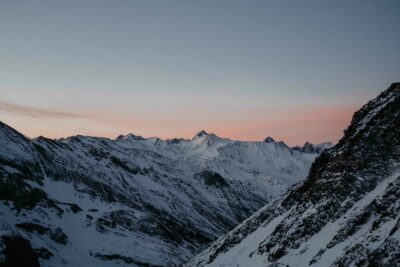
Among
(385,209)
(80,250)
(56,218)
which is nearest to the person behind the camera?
(385,209)

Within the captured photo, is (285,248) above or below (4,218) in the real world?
above

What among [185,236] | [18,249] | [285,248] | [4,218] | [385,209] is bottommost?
[185,236]

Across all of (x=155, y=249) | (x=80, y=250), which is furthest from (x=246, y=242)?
(x=155, y=249)

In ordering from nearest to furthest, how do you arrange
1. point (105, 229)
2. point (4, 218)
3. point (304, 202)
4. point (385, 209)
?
1. point (385, 209)
2. point (304, 202)
3. point (4, 218)
4. point (105, 229)

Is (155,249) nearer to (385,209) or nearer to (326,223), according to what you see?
(326,223)

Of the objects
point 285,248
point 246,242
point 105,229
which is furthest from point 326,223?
point 105,229

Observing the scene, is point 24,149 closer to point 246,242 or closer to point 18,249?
point 18,249

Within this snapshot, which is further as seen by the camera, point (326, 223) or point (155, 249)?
point (155, 249)
